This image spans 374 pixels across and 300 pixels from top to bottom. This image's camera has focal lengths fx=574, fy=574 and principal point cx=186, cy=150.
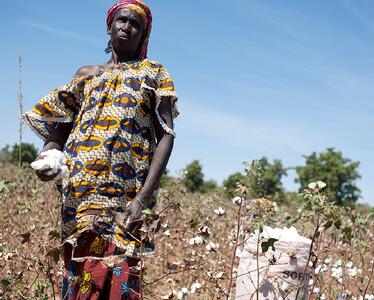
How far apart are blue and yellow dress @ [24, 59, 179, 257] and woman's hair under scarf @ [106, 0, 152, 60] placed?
10 cm

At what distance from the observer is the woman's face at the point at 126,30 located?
84.1 inches

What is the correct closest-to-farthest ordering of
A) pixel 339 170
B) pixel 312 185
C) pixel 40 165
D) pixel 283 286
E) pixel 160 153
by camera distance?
pixel 40 165 < pixel 160 153 < pixel 312 185 < pixel 283 286 < pixel 339 170

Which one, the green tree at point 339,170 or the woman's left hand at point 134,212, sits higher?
the green tree at point 339,170

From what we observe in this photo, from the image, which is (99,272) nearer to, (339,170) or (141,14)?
(141,14)

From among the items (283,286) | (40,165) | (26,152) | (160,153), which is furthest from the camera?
(26,152)

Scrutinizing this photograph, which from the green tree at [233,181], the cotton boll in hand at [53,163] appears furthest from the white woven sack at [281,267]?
the cotton boll in hand at [53,163]

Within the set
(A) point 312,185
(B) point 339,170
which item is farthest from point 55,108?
(B) point 339,170

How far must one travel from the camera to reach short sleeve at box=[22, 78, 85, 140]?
2.20 metres

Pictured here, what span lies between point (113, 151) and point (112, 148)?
0.01 meters

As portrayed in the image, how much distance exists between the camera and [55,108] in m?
2.19

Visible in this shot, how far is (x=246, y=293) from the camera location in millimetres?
2865

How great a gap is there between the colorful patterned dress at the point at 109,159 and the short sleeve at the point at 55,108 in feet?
0.06

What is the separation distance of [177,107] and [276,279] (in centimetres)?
94

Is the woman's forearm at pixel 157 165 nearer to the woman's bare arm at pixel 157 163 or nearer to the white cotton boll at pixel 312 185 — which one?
the woman's bare arm at pixel 157 163
